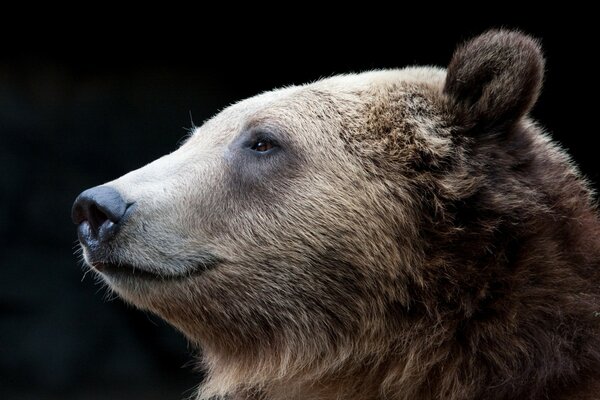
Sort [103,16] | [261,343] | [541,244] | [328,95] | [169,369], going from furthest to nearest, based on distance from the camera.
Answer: [169,369] < [103,16] < [328,95] < [261,343] < [541,244]

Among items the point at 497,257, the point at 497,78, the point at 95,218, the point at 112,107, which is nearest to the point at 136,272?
the point at 95,218

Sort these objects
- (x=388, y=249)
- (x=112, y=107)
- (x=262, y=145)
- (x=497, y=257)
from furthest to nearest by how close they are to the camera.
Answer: (x=112, y=107)
(x=262, y=145)
(x=388, y=249)
(x=497, y=257)

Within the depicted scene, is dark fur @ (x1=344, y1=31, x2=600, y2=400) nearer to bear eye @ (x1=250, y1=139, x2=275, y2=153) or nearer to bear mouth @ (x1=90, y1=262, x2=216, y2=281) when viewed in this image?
bear eye @ (x1=250, y1=139, x2=275, y2=153)

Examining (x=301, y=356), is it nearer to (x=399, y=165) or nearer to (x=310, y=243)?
(x=310, y=243)

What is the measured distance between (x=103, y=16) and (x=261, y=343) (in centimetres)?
472

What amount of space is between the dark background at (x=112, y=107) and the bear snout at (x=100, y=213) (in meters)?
4.41

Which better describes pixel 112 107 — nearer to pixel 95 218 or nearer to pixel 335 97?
pixel 335 97

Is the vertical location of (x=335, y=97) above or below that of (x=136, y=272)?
above

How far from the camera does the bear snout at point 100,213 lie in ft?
9.89

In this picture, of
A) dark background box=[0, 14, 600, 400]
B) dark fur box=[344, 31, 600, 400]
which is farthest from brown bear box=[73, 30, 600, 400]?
dark background box=[0, 14, 600, 400]

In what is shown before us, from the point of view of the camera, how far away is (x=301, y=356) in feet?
10.3

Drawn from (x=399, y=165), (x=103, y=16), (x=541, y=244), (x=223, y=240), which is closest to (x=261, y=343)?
(x=223, y=240)

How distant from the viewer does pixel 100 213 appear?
10.0 ft

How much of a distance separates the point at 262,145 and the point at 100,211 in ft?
2.29
